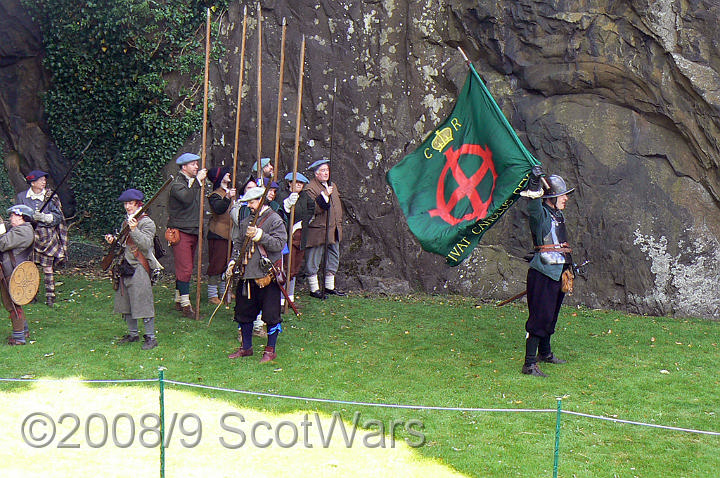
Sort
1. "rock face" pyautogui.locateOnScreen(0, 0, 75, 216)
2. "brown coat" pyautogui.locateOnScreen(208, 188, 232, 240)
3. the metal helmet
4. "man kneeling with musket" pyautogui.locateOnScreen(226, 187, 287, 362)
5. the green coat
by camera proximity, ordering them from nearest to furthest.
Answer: the green coat, the metal helmet, "man kneeling with musket" pyautogui.locateOnScreen(226, 187, 287, 362), "brown coat" pyautogui.locateOnScreen(208, 188, 232, 240), "rock face" pyautogui.locateOnScreen(0, 0, 75, 216)

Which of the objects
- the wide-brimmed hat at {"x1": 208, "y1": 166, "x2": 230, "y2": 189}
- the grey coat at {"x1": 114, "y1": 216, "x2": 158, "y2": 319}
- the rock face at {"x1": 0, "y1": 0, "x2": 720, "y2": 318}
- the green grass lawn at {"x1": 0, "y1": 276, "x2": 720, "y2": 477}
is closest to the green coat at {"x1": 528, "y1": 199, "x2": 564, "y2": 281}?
the green grass lawn at {"x1": 0, "y1": 276, "x2": 720, "y2": 477}

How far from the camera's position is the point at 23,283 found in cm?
845

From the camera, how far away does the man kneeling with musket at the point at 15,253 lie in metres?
8.44

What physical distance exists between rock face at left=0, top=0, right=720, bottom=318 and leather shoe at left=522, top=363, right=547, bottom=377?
11.2 ft

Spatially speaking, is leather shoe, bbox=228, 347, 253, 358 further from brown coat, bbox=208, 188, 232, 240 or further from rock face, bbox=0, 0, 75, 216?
rock face, bbox=0, 0, 75, 216

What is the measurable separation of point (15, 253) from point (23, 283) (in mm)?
356

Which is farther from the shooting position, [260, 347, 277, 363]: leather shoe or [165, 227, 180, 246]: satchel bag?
[165, 227, 180, 246]: satchel bag

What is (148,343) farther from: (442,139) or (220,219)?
(442,139)

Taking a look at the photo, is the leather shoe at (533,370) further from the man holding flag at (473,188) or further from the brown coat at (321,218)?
the brown coat at (321,218)

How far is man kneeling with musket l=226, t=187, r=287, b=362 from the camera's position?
26.5ft

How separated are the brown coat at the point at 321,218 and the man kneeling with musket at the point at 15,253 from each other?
3762 mm

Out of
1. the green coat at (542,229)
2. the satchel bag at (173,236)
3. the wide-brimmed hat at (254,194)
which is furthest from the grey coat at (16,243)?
the green coat at (542,229)

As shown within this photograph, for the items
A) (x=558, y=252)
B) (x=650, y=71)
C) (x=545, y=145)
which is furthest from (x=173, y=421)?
(x=650, y=71)

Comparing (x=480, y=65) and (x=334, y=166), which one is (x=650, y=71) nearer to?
(x=480, y=65)
